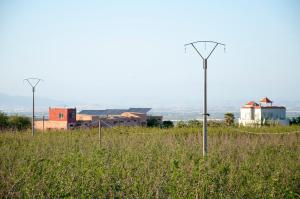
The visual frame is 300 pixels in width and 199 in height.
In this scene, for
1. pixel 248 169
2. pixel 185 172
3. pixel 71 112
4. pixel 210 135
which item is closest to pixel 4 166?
pixel 185 172

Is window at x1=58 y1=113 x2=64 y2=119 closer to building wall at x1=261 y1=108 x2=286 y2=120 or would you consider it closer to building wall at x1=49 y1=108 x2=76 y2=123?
building wall at x1=49 y1=108 x2=76 y2=123

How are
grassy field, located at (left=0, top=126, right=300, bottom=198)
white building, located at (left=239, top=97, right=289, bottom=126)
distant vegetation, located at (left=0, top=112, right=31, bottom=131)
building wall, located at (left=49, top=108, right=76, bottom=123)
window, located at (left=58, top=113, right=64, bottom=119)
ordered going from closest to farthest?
1. grassy field, located at (left=0, top=126, right=300, bottom=198)
2. distant vegetation, located at (left=0, top=112, right=31, bottom=131)
3. white building, located at (left=239, top=97, right=289, bottom=126)
4. building wall, located at (left=49, top=108, right=76, bottom=123)
5. window, located at (left=58, top=113, right=64, bottom=119)

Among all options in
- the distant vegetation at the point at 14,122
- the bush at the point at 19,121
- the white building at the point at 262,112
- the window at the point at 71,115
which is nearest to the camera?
the distant vegetation at the point at 14,122

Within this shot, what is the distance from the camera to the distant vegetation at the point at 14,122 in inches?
1124

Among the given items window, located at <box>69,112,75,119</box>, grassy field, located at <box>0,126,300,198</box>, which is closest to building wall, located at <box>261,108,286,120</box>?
window, located at <box>69,112,75,119</box>

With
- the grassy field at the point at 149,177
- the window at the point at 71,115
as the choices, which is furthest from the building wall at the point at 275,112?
the grassy field at the point at 149,177

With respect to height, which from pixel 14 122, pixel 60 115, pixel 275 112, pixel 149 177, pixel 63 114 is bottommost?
pixel 149 177

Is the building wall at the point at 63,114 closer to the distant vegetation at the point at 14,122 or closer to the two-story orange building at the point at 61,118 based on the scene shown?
the two-story orange building at the point at 61,118

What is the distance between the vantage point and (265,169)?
32.3ft

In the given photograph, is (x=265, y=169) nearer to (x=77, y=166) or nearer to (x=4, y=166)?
(x=77, y=166)

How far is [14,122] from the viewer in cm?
3122

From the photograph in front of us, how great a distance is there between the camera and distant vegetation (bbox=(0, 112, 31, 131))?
2855 cm

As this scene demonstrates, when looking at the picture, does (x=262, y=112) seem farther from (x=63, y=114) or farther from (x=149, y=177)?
(x=149, y=177)

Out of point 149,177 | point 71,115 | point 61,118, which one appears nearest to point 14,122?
point 71,115
